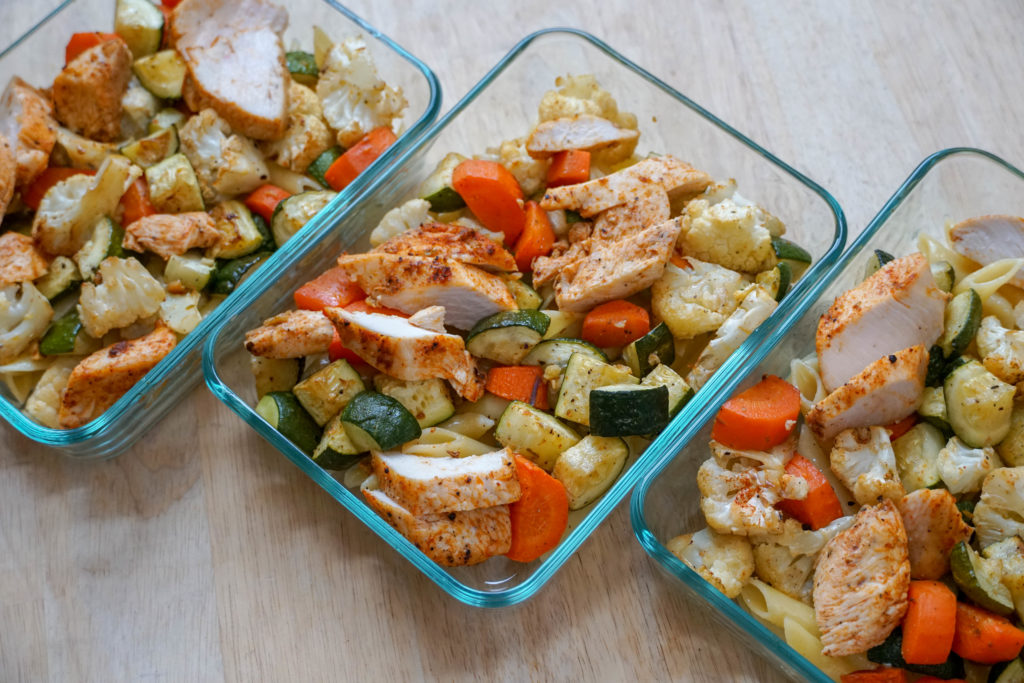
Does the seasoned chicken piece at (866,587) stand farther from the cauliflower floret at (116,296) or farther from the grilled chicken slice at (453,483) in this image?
the cauliflower floret at (116,296)

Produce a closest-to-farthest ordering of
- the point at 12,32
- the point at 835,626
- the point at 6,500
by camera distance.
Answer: the point at 835,626 → the point at 6,500 → the point at 12,32

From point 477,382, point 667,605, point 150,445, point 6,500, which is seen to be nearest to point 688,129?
point 477,382

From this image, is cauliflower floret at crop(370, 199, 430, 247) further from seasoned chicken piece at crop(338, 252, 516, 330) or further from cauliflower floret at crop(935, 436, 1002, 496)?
cauliflower floret at crop(935, 436, 1002, 496)

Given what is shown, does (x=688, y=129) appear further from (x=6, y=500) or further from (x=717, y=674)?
(x=6, y=500)

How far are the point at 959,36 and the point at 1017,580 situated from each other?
176 cm

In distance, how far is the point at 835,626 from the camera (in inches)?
74.4

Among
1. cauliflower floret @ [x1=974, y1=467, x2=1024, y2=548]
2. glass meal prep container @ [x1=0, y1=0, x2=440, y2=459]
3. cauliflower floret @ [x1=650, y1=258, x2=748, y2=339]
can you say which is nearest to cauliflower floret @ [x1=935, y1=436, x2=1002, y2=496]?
cauliflower floret @ [x1=974, y1=467, x2=1024, y2=548]

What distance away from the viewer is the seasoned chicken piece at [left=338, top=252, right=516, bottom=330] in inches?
86.7

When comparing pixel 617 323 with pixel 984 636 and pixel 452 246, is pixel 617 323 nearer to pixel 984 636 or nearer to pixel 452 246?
pixel 452 246

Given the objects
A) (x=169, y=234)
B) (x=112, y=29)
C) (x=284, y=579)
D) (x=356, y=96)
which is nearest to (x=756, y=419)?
(x=284, y=579)

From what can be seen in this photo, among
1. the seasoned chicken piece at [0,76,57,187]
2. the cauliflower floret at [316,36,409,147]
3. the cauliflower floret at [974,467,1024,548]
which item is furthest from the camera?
the cauliflower floret at [316,36,409,147]

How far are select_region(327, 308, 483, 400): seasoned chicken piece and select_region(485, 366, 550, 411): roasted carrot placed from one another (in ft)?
0.19

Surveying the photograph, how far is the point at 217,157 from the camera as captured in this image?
8.46 feet

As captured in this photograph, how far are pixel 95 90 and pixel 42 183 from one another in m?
0.28
